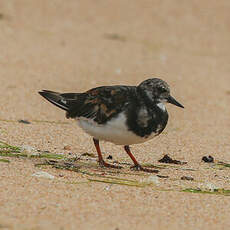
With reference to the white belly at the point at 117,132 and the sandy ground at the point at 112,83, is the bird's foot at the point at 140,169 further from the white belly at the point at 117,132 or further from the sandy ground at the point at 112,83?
the white belly at the point at 117,132

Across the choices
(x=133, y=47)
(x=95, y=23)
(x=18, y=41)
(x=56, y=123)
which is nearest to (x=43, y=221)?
(x=56, y=123)

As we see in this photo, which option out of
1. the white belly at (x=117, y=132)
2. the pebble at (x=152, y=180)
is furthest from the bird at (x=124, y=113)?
the pebble at (x=152, y=180)

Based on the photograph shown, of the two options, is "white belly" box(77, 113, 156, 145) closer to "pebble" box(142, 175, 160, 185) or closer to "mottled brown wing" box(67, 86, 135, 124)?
"mottled brown wing" box(67, 86, 135, 124)

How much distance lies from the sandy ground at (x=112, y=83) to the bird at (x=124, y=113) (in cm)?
34

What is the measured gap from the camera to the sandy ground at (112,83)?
399 centimetres

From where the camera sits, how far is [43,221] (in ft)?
12.0

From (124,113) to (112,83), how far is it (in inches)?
147

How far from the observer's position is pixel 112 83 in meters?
8.52

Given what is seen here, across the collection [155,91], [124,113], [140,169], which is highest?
[155,91]

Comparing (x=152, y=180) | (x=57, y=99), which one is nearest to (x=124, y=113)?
(x=152, y=180)

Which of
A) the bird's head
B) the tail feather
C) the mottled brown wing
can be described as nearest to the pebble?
the mottled brown wing

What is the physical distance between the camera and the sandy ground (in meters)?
3.99

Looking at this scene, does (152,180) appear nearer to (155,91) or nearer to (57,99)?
(155,91)

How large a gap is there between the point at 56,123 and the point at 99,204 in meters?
2.69
